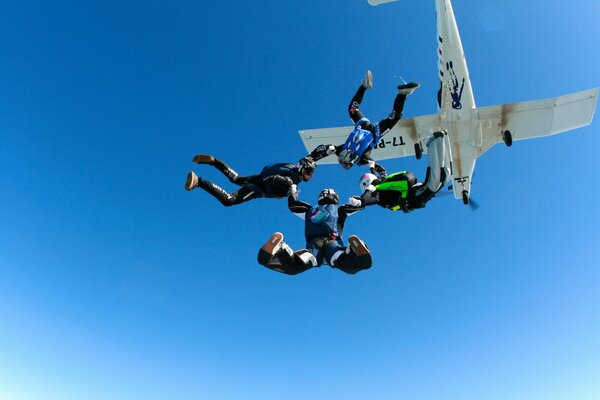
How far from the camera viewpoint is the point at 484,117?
47.9ft

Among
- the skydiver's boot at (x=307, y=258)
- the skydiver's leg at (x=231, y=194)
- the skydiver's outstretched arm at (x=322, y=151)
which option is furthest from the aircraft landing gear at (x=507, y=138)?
the skydiver's leg at (x=231, y=194)

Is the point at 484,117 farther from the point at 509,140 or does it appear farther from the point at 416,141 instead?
the point at 416,141

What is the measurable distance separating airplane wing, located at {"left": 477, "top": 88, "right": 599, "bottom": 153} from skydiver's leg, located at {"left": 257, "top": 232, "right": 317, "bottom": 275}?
12505 mm

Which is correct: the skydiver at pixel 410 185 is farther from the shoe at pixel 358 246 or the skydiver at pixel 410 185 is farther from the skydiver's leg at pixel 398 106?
the skydiver's leg at pixel 398 106

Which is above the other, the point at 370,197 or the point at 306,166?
the point at 306,166

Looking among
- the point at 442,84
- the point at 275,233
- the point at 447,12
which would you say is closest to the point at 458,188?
the point at 442,84

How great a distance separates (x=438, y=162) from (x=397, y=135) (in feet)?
41.2

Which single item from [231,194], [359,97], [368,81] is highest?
[368,81]

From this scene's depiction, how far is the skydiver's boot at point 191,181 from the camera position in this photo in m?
4.59

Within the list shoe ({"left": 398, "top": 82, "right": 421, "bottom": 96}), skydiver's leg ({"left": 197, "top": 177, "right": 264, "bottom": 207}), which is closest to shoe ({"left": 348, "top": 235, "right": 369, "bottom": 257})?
skydiver's leg ({"left": 197, "top": 177, "right": 264, "bottom": 207})

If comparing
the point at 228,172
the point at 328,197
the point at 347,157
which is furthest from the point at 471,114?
the point at 228,172

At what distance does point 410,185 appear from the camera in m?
4.81

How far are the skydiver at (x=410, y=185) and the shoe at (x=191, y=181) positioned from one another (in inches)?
78.2

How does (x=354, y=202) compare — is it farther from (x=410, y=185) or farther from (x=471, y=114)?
(x=471, y=114)
